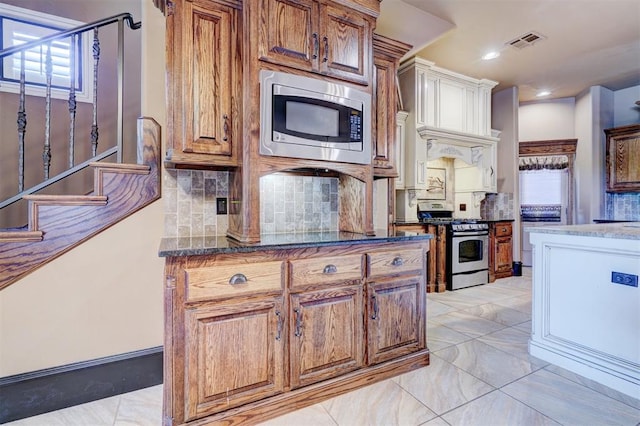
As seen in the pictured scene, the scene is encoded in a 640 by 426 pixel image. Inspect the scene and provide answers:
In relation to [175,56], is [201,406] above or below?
below

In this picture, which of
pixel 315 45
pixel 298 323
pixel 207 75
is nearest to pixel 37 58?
pixel 207 75

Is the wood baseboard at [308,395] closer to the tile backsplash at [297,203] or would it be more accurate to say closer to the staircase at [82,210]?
the tile backsplash at [297,203]

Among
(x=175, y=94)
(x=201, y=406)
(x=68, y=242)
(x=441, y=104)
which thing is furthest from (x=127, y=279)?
(x=441, y=104)

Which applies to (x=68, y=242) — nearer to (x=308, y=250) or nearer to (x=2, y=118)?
(x=308, y=250)

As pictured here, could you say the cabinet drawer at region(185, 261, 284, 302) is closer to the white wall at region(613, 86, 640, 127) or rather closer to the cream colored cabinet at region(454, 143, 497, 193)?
the cream colored cabinet at region(454, 143, 497, 193)

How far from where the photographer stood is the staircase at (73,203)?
172 cm

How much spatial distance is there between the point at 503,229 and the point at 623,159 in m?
2.65

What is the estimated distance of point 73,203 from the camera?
1.82m

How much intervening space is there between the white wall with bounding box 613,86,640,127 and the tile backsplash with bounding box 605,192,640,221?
1312 mm

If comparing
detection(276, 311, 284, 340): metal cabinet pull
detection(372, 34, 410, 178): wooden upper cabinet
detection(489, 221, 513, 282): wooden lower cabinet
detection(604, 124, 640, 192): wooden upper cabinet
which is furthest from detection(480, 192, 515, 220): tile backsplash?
detection(276, 311, 284, 340): metal cabinet pull

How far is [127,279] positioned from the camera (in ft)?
6.52

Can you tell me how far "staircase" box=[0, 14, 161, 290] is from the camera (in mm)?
1716

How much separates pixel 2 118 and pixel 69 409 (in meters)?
2.71

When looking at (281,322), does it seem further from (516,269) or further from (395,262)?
(516,269)
